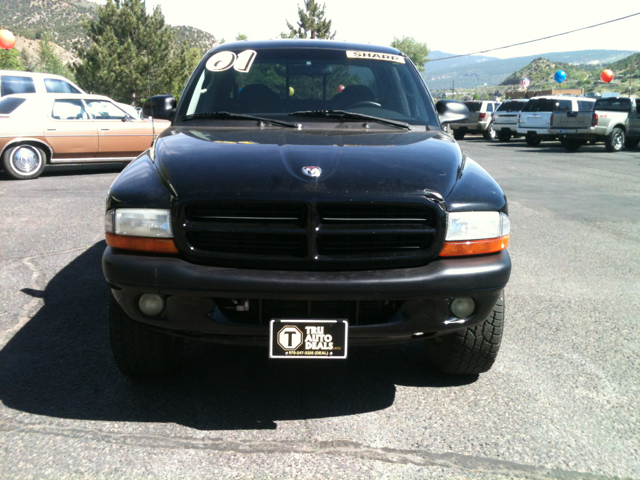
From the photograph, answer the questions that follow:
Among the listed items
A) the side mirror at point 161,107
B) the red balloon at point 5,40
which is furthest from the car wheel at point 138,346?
the red balloon at point 5,40

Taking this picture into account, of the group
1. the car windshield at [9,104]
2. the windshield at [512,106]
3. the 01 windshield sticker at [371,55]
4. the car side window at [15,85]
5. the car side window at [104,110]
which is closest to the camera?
the 01 windshield sticker at [371,55]

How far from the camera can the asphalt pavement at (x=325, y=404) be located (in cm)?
252

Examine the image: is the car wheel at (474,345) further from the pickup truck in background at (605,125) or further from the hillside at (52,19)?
the hillside at (52,19)

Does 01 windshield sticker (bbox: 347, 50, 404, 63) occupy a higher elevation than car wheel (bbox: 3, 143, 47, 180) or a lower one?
higher

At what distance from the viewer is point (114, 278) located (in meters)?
2.71

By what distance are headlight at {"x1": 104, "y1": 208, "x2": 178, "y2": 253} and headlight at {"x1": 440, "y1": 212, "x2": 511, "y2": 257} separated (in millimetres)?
1181

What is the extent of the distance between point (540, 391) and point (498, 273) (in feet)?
2.74

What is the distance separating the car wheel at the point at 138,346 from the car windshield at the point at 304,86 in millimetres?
1393

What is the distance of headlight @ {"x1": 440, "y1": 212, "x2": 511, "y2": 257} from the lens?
2.74m

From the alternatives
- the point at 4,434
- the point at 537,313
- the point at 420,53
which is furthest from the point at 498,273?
the point at 420,53

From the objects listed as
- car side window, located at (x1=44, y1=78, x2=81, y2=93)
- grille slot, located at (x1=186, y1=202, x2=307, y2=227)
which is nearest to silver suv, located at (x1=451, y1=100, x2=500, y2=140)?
car side window, located at (x1=44, y1=78, x2=81, y2=93)

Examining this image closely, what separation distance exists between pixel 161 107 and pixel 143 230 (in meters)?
1.90

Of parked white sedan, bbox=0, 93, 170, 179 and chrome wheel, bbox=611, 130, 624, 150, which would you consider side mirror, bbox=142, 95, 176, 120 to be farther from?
chrome wheel, bbox=611, 130, 624, 150

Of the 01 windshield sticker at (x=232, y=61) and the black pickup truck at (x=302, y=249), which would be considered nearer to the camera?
the black pickup truck at (x=302, y=249)
